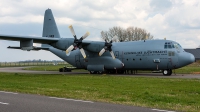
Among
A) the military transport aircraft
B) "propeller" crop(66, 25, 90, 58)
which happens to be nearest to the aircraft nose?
the military transport aircraft

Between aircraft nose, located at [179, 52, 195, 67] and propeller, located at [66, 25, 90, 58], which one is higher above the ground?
propeller, located at [66, 25, 90, 58]

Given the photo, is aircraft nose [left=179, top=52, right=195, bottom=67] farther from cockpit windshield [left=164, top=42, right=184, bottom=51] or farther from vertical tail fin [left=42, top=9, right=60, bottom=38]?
vertical tail fin [left=42, top=9, right=60, bottom=38]

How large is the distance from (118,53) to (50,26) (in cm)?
1329

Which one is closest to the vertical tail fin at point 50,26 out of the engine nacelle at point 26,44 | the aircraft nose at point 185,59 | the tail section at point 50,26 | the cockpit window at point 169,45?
the tail section at point 50,26

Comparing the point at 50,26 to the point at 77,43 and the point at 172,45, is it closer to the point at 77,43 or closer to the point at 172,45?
the point at 77,43

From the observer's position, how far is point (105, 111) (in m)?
9.74

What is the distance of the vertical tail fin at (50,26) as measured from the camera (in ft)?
138

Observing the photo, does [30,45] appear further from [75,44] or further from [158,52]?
[158,52]

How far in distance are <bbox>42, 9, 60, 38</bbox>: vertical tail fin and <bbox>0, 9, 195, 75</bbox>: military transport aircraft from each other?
4808mm

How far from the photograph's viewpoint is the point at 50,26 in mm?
42344

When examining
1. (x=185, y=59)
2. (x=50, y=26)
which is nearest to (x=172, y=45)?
(x=185, y=59)

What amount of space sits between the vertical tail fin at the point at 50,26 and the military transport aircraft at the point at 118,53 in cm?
481

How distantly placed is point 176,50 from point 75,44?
39.6ft

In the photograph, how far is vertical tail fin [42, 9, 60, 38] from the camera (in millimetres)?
42188
